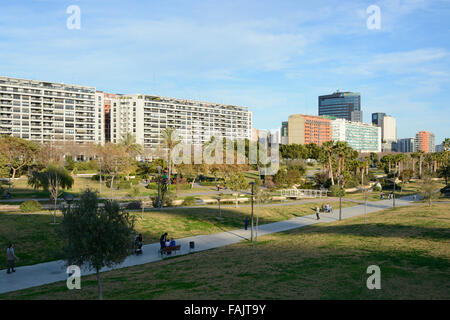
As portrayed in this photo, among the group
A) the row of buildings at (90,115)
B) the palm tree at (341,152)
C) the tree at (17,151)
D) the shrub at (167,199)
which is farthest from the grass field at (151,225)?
the row of buildings at (90,115)

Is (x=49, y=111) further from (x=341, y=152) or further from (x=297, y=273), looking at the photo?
(x=297, y=273)

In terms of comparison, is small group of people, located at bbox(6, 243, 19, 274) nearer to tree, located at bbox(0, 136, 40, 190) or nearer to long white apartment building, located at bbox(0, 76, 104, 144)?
tree, located at bbox(0, 136, 40, 190)

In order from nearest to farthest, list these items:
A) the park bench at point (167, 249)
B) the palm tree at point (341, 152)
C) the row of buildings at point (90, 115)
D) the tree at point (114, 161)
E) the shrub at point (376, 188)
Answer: the park bench at point (167, 249)
the tree at point (114, 161)
the shrub at point (376, 188)
the palm tree at point (341, 152)
the row of buildings at point (90, 115)

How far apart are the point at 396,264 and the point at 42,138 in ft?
491

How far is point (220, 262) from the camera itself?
18.7m

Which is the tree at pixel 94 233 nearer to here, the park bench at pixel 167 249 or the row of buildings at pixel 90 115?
the park bench at pixel 167 249

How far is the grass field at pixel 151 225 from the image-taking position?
21703 mm

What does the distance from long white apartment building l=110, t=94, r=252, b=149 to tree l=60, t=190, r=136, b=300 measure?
142 m

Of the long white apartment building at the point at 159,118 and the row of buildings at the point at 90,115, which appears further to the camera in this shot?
the long white apartment building at the point at 159,118

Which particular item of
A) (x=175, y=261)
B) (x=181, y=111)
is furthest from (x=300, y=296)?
(x=181, y=111)

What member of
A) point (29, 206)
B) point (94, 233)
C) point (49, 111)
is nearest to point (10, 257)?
point (94, 233)

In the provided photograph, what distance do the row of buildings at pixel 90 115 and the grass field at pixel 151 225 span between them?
318 feet

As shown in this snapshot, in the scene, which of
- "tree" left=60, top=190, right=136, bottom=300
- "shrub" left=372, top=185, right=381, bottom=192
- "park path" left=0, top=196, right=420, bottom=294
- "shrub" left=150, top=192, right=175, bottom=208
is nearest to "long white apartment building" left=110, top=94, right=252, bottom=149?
"shrub" left=372, top=185, right=381, bottom=192

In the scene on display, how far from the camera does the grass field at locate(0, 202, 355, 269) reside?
2170cm
